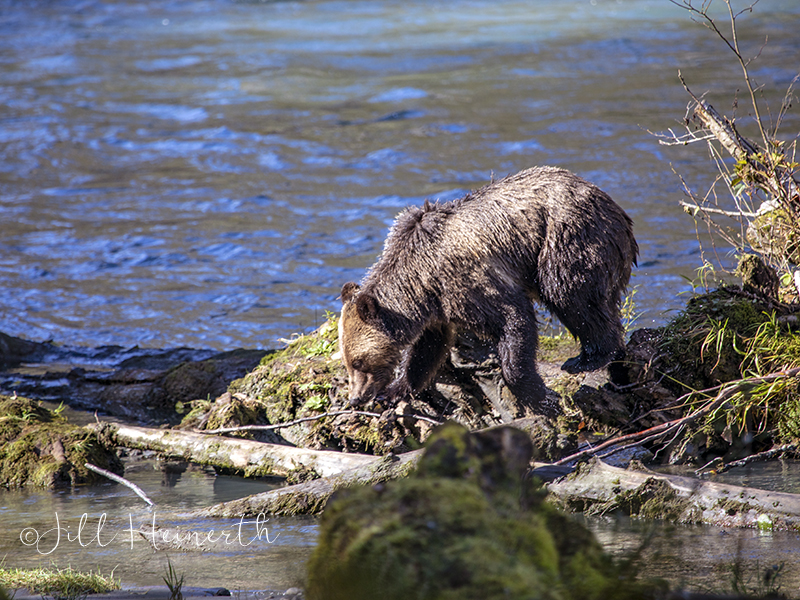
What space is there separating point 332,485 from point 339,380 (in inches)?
85.5

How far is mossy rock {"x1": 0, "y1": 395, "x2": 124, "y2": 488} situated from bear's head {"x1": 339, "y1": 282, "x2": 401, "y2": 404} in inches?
79.5

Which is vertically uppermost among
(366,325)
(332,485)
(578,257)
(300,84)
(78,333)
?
(300,84)

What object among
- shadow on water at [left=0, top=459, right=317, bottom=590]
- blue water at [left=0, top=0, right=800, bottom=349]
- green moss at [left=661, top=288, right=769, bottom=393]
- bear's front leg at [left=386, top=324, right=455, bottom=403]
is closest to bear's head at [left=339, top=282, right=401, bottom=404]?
bear's front leg at [left=386, top=324, right=455, bottom=403]

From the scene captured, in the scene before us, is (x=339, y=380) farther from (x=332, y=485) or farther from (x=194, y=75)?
(x=194, y=75)

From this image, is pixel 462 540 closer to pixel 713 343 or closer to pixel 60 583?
pixel 60 583

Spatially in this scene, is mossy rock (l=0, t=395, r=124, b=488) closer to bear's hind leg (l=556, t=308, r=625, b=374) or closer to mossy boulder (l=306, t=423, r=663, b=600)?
bear's hind leg (l=556, t=308, r=625, b=374)

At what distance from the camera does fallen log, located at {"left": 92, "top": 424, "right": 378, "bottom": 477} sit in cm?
593

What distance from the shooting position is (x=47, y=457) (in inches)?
264

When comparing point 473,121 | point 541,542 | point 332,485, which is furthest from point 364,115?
point 541,542

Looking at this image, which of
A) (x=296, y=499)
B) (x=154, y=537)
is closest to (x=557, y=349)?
(x=296, y=499)

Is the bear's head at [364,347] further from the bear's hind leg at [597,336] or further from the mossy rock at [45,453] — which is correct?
the mossy rock at [45,453]

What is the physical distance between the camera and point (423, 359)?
23.2 ft

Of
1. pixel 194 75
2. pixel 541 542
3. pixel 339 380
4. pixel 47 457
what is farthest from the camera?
pixel 194 75

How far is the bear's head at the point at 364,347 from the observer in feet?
22.0
